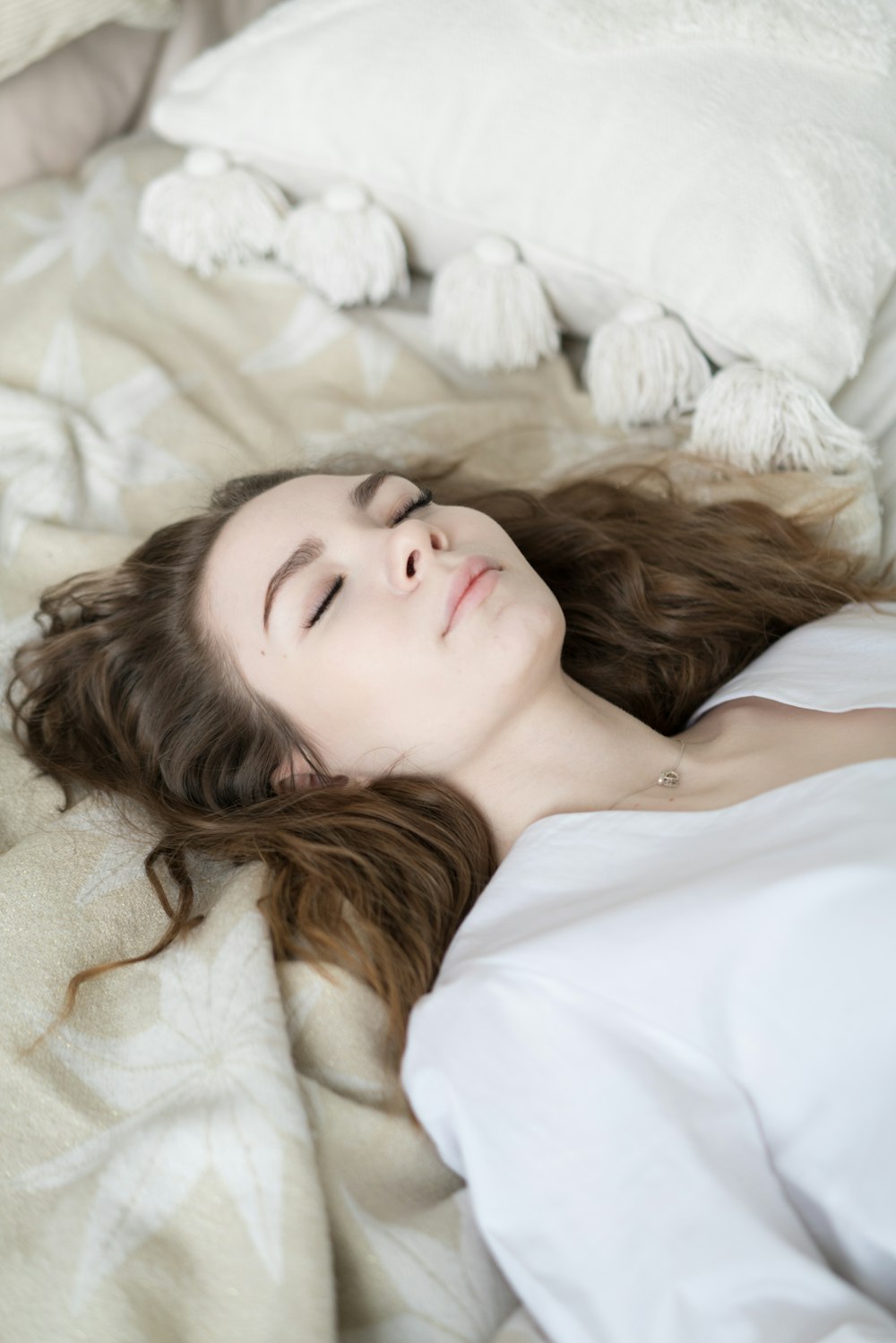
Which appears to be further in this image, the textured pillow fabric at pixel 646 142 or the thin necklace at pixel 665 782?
the textured pillow fabric at pixel 646 142

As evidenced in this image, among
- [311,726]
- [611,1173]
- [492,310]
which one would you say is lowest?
[611,1173]

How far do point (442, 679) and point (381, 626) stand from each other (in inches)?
3.5

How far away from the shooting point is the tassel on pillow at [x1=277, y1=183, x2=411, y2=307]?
6.09 feet

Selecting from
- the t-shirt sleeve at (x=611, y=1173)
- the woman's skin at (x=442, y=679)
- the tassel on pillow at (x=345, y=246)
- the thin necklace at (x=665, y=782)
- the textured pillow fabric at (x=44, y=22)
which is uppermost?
the textured pillow fabric at (x=44, y=22)

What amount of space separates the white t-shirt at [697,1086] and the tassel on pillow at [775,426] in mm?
600

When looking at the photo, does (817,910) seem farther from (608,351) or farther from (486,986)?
(608,351)

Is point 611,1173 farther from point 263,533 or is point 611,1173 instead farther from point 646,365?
point 646,365

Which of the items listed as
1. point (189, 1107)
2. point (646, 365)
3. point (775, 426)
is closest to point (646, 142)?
point (646, 365)

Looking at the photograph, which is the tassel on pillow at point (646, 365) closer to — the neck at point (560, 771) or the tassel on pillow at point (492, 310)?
the tassel on pillow at point (492, 310)

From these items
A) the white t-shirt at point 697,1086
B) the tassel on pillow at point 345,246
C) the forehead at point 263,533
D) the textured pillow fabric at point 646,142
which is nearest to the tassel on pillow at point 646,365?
the textured pillow fabric at point 646,142

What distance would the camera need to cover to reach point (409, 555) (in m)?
1.27

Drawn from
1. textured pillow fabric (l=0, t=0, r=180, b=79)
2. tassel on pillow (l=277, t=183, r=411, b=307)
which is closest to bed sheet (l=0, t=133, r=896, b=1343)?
tassel on pillow (l=277, t=183, r=411, b=307)

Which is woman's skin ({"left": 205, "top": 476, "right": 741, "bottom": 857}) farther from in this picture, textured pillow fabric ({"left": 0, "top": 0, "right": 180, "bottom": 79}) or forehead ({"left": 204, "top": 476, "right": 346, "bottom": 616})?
textured pillow fabric ({"left": 0, "top": 0, "right": 180, "bottom": 79})

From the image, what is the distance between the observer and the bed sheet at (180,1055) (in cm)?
100
